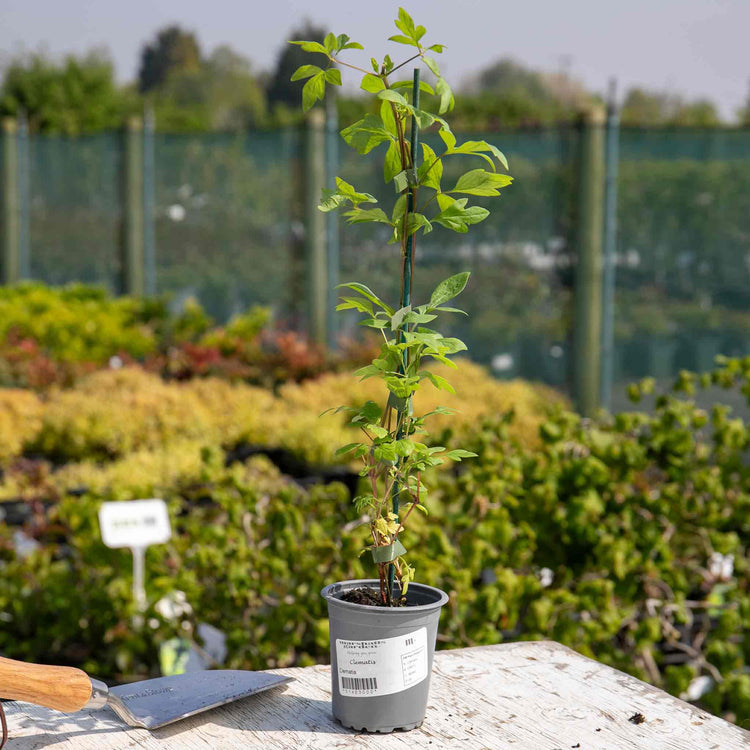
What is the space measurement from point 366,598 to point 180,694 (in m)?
0.27

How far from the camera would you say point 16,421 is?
4.72 metres

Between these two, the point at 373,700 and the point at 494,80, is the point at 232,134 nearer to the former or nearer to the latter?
the point at 373,700

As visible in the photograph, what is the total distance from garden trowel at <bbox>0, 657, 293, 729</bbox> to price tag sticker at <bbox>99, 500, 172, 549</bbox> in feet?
4.01

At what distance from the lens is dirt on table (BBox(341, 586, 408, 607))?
1.26 m

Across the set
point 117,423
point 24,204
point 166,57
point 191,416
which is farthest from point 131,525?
point 166,57

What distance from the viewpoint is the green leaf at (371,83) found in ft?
3.91

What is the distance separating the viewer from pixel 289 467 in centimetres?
466

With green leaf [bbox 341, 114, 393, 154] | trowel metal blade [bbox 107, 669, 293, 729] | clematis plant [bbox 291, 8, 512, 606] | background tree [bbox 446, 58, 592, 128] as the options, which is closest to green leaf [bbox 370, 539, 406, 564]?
clematis plant [bbox 291, 8, 512, 606]

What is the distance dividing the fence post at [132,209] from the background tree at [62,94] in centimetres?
1667

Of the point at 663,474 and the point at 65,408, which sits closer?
the point at 663,474

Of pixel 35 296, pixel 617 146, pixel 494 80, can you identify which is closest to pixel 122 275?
pixel 35 296

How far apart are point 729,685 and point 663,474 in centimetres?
65

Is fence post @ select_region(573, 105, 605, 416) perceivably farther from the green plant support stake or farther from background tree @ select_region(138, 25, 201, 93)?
background tree @ select_region(138, 25, 201, 93)

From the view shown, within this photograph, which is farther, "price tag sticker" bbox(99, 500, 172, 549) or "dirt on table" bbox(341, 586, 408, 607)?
"price tag sticker" bbox(99, 500, 172, 549)
